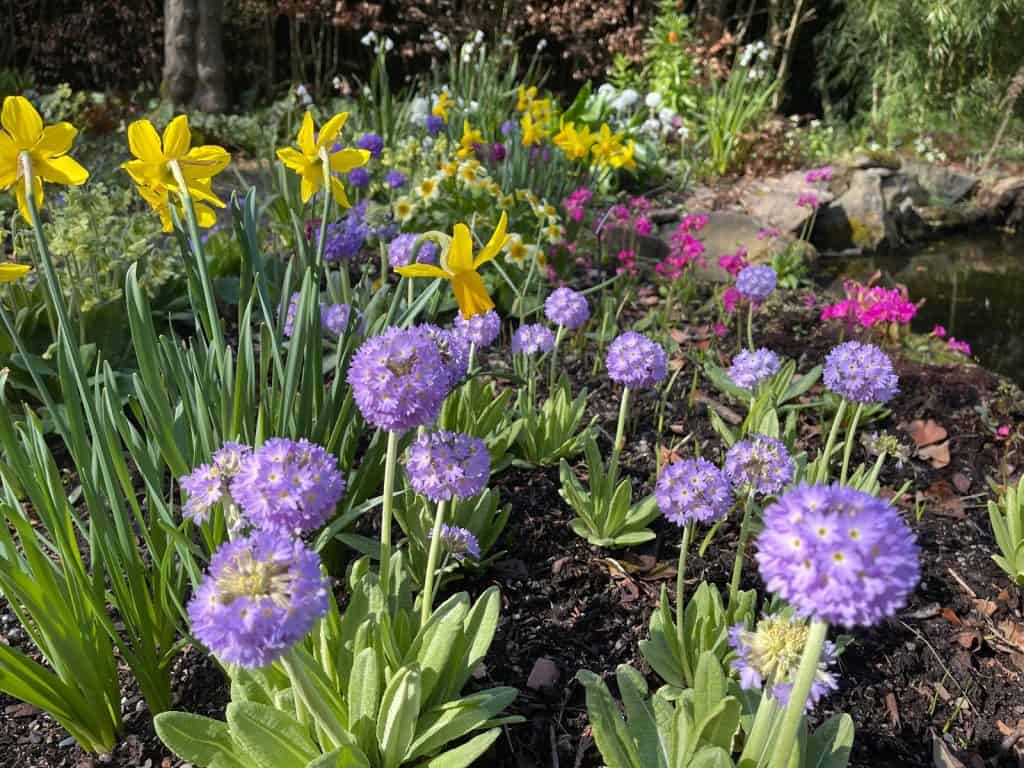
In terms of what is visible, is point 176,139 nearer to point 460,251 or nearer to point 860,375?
point 460,251

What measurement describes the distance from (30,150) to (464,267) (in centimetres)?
64

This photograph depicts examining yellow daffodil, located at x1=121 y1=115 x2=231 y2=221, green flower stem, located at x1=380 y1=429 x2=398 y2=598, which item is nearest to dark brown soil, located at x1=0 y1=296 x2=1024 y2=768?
green flower stem, located at x1=380 y1=429 x2=398 y2=598

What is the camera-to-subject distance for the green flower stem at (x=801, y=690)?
76cm

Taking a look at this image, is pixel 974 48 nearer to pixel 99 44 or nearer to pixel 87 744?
pixel 99 44

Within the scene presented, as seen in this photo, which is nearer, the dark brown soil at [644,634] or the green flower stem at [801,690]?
the green flower stem at [801,690]

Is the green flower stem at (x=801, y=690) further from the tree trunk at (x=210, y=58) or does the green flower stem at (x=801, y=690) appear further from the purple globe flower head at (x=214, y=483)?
the tree trunk at (x=210, y=58)

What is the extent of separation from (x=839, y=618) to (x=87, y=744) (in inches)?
47.0

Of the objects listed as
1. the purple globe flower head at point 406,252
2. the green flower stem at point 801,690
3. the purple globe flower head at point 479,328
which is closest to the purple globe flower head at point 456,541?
the purple globe flower head at point 479,328

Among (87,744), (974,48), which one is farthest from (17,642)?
(974,48)

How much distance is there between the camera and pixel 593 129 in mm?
5977

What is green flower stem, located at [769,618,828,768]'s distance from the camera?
76 centimetres

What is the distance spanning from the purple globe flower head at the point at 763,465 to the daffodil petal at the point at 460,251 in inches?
23.8

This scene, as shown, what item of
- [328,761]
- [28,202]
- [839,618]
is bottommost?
[328,761]

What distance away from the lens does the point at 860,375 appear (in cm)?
165
